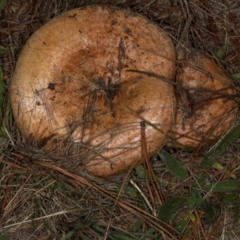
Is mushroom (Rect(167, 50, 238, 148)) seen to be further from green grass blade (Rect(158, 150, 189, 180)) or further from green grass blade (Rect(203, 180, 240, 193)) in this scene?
green grass blade (Rect(203, 180, 240, 193))

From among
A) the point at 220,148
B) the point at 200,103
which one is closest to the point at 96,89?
the point at 200,103

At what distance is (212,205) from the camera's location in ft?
8.07

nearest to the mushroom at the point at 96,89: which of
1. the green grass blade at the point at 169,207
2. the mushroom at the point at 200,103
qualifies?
the mushroom at the point at 200,103

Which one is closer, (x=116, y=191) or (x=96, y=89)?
(x=96, y=89)

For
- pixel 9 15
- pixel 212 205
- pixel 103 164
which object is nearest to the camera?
pixel 103 164

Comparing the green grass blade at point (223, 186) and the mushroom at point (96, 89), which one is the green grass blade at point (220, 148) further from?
the mushroom at point (96, 89)

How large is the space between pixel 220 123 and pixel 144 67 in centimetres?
48

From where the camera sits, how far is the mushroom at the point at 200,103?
7.89 feet

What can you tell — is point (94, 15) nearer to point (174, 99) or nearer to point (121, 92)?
point (121, 92)

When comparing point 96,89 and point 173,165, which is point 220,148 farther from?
point 96,89

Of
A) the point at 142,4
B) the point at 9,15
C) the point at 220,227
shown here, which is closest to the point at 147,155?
the point at 220,227

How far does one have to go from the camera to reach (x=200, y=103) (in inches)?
94.3

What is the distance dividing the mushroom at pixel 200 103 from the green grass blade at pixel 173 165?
63 mm

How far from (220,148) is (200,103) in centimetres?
24
